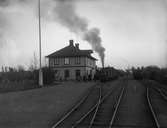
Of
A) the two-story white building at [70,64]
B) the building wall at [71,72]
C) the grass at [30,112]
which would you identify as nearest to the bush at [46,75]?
the grass at [30,112]

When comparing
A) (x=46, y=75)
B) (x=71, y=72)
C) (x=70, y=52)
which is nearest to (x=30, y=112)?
(x=46, y=75)

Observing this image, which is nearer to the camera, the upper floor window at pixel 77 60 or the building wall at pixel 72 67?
the building wall at pixel 72 67

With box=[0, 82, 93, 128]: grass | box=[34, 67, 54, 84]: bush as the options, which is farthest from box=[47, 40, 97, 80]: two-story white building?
box=[0, 82, 93, 128]: grass

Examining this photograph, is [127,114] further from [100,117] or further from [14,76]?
[14,76]

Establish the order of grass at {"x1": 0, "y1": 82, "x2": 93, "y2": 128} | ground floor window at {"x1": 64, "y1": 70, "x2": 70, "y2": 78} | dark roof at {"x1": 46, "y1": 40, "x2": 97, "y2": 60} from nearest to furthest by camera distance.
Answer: grass at {"x1": 0, "y1": 82, "x2": 93, "y2": 128}
ground floor window at {"x1": 64, "y1": 70, "x2": 70, "y2": 78}
dark roof at {"x1": 46, "y1": 40, "x2": 97, "y2": 60}

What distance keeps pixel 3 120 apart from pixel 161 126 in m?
7.73

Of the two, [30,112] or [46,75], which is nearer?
[30,112]

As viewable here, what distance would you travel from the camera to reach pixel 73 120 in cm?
1395

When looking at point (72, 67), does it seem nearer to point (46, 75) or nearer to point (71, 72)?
point (71, 72)

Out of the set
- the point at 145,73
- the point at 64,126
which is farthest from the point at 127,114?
the point at 145,73

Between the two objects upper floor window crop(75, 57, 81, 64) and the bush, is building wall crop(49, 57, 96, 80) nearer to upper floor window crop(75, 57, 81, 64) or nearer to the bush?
upper floor window crop(75, 57, 81, 64)

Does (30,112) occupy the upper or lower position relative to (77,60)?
lower

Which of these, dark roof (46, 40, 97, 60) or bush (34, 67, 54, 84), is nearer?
bush (34, 67, 54, 84)

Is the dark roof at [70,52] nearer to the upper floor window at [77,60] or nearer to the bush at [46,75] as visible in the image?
the upper floor window at [77,60]
